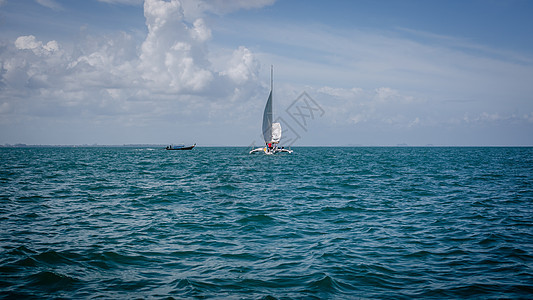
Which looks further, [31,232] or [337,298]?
[31,232]

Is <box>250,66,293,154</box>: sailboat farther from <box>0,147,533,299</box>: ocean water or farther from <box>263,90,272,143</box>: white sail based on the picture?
<box>0,147,533,299</box>: ocean water

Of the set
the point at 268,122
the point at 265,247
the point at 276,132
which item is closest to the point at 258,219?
the point at 265,247

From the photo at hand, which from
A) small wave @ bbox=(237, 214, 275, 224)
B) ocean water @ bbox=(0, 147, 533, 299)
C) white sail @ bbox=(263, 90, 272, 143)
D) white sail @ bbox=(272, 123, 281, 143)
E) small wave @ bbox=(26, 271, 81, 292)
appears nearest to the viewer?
small wave @ bbox=(26, 271, 81, 292)

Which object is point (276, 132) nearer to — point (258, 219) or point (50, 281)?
point (258, 219)

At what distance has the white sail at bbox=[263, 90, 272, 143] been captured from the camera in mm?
83750

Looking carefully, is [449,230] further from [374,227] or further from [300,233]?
[300,233]

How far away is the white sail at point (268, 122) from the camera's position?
275ft

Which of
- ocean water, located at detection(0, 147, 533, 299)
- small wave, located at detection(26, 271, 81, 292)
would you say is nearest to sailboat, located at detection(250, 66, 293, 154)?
ocean water, located at detection(0, 147, 533, 299)

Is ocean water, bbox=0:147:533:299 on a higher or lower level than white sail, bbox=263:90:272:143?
lower

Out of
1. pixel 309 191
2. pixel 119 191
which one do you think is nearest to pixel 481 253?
pixel 309 191

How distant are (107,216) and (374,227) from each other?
1234 cm

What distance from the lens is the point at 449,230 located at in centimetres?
1396

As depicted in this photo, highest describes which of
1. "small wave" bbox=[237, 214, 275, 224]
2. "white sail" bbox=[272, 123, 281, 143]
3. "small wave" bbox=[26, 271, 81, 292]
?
"white sail" bbox=[272, 123, 281, 143]

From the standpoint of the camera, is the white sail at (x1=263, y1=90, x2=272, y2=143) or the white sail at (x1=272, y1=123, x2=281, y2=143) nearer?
the white sail at (x1=263, y1=90, x2=272, y2=143)
